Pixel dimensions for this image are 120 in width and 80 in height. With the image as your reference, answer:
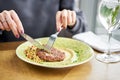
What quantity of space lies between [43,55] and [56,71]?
0.07m

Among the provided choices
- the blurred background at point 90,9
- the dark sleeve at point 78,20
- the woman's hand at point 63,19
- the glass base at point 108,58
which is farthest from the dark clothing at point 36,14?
the blurred background at point 90,9

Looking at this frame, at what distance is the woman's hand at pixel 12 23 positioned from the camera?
0.94 metres

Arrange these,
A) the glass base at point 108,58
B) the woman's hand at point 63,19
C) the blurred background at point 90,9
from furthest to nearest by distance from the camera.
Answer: the blurred background at point 90,9 → the woman's hand at point 63,19 → the glass base at point 108,58

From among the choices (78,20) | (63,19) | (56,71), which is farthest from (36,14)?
(56,71)

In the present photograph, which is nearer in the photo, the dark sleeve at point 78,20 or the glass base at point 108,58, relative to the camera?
the glass base at point 108,58

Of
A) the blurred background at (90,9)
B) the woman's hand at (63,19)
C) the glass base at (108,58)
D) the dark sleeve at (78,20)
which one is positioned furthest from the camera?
the blurred background at (90,9)

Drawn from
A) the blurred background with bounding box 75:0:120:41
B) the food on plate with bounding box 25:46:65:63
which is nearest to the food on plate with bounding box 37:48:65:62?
the food on plate with bounding box 25:46:65:63

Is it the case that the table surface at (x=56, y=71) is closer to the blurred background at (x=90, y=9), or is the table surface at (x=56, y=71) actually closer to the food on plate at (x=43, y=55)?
the food on plate at (x=43, y=55)

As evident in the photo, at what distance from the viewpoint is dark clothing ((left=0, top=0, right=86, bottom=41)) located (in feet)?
4.25

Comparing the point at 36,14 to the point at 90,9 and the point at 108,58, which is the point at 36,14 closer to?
the point at 108,58

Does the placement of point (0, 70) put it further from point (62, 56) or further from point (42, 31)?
point (42, 31)

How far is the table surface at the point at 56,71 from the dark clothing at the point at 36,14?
1.43ft

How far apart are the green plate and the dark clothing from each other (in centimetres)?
29

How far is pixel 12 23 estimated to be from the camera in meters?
0.95
